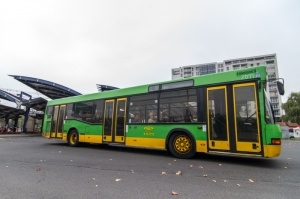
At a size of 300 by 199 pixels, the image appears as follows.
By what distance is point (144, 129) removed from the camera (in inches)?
377

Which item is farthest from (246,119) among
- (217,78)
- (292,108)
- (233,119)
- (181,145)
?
(292,108)

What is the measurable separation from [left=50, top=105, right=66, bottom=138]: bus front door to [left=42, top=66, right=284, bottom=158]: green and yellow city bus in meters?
2.63

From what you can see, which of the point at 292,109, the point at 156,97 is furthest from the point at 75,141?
the point at 292,109

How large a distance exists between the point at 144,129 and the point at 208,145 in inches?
→ 117

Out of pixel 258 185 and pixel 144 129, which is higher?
pixel 144 129

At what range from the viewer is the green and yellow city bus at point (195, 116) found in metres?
6.94

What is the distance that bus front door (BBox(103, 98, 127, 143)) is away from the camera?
10531 millimetres

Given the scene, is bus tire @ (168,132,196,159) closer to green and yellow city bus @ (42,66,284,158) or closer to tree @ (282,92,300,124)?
green and yellow city bus @ (42,66,284,158)

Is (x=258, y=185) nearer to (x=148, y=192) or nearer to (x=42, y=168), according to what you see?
(x=148, y=192)

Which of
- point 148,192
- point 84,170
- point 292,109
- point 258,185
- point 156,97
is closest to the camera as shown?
point 148,192

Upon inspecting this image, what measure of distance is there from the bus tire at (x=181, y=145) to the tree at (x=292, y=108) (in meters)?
56.1

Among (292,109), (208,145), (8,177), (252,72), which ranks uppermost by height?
(292,109)

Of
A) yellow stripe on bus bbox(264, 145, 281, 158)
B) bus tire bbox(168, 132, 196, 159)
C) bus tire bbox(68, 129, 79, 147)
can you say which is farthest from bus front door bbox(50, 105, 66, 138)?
yellow stripe on bus bbox(264, 145, 281, 158)

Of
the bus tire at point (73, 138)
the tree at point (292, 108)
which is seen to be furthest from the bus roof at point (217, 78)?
the tree at point (292, 108)
